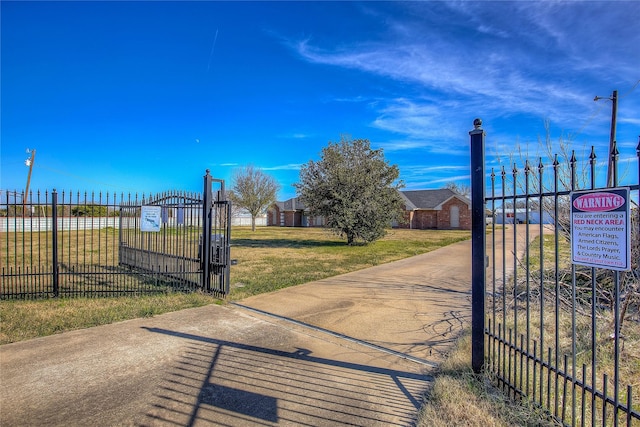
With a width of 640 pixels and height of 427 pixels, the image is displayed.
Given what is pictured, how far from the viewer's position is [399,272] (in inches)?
408

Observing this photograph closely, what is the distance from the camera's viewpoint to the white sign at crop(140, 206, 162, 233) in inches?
303

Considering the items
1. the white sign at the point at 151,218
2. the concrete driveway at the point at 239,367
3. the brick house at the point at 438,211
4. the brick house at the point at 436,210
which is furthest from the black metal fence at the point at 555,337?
the brick house at the point at 438,211

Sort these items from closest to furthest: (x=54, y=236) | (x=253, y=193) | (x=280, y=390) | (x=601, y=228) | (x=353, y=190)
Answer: (x=601, y=228) < (x=280, y=390) < (x=54, y=236) < (x=353, y=190) < (x=253, y=193)

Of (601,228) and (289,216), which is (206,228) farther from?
(289,216)

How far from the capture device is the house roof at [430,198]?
38375 millimetres

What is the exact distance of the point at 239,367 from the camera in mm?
3859

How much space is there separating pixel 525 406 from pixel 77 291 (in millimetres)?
7889

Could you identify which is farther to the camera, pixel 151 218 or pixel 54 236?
pixel 151 218

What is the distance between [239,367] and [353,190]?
1440 centimetres

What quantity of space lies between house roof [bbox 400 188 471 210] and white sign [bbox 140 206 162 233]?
113ft

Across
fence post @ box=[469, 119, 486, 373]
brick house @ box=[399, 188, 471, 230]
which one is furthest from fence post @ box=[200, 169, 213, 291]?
brick house @ box=[399, 188, 471, 230]

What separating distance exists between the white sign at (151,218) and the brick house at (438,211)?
34.3 metres

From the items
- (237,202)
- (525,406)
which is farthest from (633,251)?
(237,202)

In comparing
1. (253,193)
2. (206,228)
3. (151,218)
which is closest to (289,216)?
(253,193)
